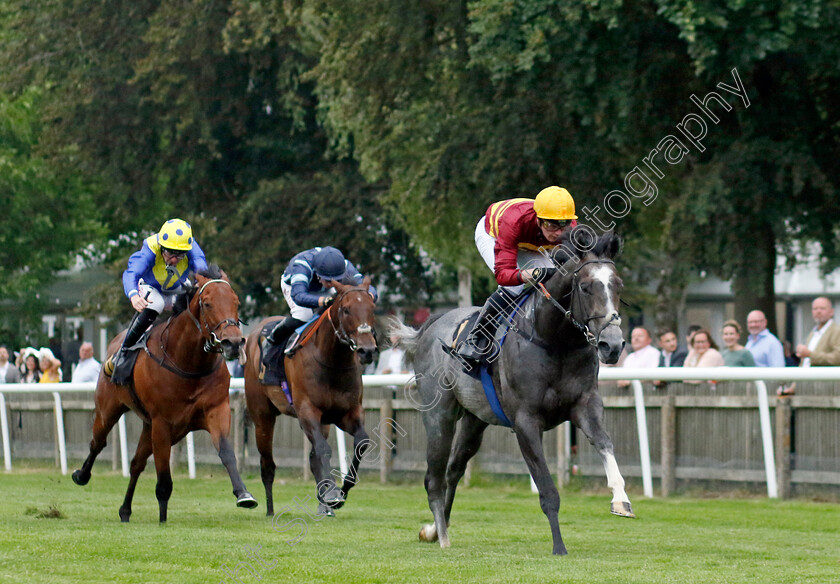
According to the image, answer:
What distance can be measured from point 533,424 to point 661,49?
433 inches

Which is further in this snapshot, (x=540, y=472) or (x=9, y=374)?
(x=9, y=374)

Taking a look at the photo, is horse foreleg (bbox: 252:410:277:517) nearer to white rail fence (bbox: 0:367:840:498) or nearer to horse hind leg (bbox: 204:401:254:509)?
white rail fence (bbox: 0:367:840:498)

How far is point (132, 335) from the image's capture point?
10.1 meters

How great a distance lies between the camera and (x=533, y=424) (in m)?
7.75

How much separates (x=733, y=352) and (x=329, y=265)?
4.13 meters

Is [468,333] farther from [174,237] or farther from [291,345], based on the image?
[291,345]

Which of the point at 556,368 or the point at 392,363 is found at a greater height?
the point at 556,368

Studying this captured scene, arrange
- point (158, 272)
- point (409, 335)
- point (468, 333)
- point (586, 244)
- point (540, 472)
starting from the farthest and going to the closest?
1. point (158, 272)
2. point (409, 335)
3. point (468, 333)
4. point (540, 472)
5. point (586, 244)

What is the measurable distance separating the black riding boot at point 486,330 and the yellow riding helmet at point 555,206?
71cm

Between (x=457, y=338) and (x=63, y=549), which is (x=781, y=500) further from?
(x=63, y=549)

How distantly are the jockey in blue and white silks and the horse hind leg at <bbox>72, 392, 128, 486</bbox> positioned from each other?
129 centimetres

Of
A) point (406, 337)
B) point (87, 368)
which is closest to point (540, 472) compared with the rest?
→ point (406, 337)

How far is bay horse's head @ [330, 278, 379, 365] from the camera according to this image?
9.47 m

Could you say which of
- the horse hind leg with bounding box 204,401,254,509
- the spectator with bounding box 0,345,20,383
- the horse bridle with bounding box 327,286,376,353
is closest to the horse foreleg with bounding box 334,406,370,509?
the horse bridle with bounding box 327,286,376,353
